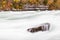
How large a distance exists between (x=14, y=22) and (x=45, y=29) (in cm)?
28

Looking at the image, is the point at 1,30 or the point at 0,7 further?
the point at 0,7

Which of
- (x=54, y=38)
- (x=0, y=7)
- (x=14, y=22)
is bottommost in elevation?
(x=54, y=38)

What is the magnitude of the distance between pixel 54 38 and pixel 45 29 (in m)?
0.11

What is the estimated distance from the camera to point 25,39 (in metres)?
0.97

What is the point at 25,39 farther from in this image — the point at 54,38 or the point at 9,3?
the point at 9,3

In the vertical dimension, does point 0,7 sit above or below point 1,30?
above

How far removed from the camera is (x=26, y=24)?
41.2 inches

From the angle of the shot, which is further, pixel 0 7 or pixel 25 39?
pixel 0 7

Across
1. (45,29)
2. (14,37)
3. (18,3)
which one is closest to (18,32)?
(14,37)

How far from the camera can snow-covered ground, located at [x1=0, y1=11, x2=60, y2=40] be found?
3.21ft

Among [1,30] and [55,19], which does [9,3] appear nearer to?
[1,30]

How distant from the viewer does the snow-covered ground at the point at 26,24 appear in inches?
38.6

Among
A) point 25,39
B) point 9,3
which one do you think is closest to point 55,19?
point 25,39

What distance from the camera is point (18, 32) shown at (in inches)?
39.0
